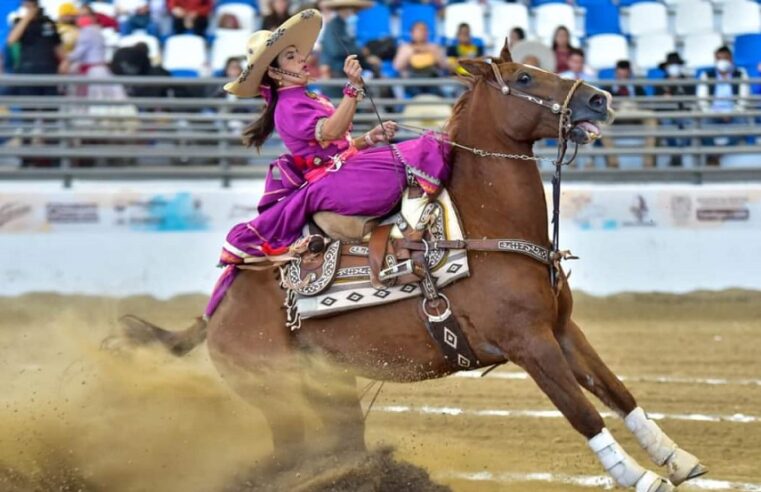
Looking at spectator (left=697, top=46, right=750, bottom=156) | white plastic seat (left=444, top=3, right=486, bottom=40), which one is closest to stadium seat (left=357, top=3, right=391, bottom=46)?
white plastic seat (left=444, top=3, right=486, bottom=40)

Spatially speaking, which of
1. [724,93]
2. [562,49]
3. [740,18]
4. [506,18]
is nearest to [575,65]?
[562,49]

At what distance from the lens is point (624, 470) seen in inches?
189

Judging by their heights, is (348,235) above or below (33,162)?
above

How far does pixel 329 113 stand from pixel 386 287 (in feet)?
2.80

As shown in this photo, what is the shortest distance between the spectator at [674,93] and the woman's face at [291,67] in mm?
6568

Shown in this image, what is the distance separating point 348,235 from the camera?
17.7 ft

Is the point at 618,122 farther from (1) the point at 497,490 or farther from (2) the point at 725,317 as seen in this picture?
(1) the point at 497,490

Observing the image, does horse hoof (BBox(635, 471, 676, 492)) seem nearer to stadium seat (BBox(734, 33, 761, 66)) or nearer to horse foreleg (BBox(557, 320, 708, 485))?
horse foreleg (BBox(557, 320, 708, 485))

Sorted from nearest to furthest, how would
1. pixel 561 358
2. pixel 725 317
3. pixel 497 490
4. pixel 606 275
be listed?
1. pixel 561 358
2. pixel 497 490
3. pixel 725 317
4. pixel 606 275

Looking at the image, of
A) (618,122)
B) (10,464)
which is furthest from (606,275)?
(10,464)

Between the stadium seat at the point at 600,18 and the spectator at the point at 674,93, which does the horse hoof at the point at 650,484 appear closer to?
the spectator at the point at 674,93

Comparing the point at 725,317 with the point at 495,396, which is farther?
the point at 725,317

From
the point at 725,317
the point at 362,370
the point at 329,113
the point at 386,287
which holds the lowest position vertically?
the point at 725,317

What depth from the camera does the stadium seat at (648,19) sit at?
14.2m
